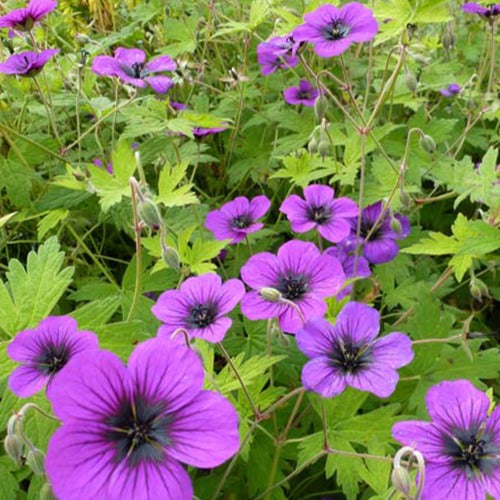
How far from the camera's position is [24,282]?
124cm

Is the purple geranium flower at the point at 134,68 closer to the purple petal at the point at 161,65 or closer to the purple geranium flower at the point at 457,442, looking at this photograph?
the purple petal at the point at 161,65

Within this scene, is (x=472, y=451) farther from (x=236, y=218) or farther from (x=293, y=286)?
(x=236, y=218)

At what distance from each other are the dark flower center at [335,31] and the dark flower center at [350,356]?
0.92m

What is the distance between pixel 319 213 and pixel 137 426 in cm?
98

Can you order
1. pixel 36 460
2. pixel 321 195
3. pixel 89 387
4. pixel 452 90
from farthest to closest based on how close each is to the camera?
pixel 452 90, pixel 321 195, pixel 36 460, pixel 89 387

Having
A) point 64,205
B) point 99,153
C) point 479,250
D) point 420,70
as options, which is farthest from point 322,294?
point 420,70

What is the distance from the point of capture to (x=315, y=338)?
3.67 feet

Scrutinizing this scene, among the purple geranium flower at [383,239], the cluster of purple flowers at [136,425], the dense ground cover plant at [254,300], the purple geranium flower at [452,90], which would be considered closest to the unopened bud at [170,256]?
the dense ground cover plant at [254,300]

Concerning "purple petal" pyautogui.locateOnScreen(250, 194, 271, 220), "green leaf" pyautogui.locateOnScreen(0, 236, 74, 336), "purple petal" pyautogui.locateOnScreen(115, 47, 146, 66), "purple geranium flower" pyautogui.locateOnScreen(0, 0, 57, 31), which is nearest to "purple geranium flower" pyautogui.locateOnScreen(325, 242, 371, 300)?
"purple petal" pyautogui.locateOnScreen(250, 194, 271, 220)

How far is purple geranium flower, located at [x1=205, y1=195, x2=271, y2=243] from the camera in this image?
5.69 ft

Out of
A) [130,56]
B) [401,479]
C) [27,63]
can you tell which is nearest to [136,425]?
[401,479]

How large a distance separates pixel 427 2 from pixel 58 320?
1.35m

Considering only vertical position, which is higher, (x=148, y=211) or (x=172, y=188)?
(x=172, y=188)

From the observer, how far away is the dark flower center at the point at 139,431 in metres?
0.79
